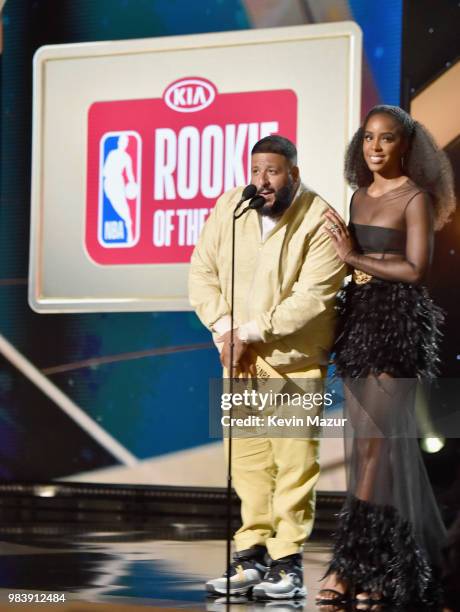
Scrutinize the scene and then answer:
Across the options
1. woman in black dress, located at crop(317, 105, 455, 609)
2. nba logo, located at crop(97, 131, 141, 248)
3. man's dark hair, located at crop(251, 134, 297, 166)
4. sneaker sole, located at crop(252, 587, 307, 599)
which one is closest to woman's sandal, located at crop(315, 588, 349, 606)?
woman in black dress, located at crop(317, 105, 455, 609)

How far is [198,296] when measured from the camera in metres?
3.72

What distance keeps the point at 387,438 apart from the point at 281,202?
2.69ft

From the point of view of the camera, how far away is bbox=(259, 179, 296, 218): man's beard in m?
3.59

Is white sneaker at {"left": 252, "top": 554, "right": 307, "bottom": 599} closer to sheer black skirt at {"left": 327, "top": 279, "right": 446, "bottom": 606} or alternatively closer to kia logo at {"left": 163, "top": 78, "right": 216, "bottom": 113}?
sheer black skirt at {"left": 327, "top": 279, "right": 446, "bottom": 606}

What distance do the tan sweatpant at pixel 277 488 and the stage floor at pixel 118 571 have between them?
0.68 ft

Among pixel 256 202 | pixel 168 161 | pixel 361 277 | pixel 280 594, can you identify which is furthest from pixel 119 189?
pixel 280 594

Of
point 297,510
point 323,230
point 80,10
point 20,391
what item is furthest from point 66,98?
point 297,510

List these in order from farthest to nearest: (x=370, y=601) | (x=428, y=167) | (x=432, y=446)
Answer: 1. (x=432, y=446)
2. (x=428, y=167)
3. (x=370, y=601)

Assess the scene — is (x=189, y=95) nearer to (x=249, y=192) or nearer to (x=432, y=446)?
(x=432, y=446)

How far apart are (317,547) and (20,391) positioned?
6.07ft

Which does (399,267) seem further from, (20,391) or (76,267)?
(20,391)

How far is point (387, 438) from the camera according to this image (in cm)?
332

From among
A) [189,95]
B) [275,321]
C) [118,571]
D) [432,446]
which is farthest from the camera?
[189,95]

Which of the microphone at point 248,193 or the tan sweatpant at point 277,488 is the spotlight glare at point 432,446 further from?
the microphone at point 248,193
